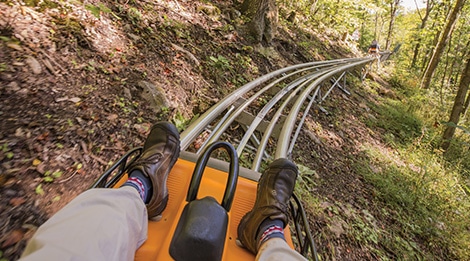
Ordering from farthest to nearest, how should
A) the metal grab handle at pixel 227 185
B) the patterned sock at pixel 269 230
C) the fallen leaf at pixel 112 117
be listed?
the fallen leaf at pixel 112 117 < the patterned sock at pixel 269 230 < the metal grab handle at pixel 227 185

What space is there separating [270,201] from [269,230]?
0.21m

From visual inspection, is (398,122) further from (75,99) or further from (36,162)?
(36,162)

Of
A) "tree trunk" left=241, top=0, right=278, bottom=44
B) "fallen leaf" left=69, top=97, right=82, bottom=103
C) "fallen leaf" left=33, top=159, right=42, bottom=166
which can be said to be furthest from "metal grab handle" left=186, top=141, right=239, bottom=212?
"tree trunk" left=241, top=0, right=278, bottom=44

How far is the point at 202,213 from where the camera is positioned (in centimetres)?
135

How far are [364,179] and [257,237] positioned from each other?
4.06m

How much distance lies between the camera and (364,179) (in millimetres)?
4996

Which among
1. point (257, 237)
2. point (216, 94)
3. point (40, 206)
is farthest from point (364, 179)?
point (40, 206)

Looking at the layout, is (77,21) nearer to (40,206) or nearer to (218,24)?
(40,206)

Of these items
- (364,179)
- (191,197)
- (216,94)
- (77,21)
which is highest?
(77,21)

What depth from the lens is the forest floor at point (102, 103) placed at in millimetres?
2131

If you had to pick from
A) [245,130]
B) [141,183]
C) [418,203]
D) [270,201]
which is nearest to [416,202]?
[418,203]

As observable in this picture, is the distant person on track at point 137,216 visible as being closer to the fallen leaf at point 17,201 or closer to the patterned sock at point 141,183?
the patterned sock at point 141,183

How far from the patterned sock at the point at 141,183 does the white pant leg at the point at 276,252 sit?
2.57 feet

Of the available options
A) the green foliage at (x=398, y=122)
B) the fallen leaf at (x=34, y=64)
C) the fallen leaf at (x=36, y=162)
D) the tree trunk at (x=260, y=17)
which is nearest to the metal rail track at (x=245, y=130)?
the fallen leaf at (x=36, y=162)
